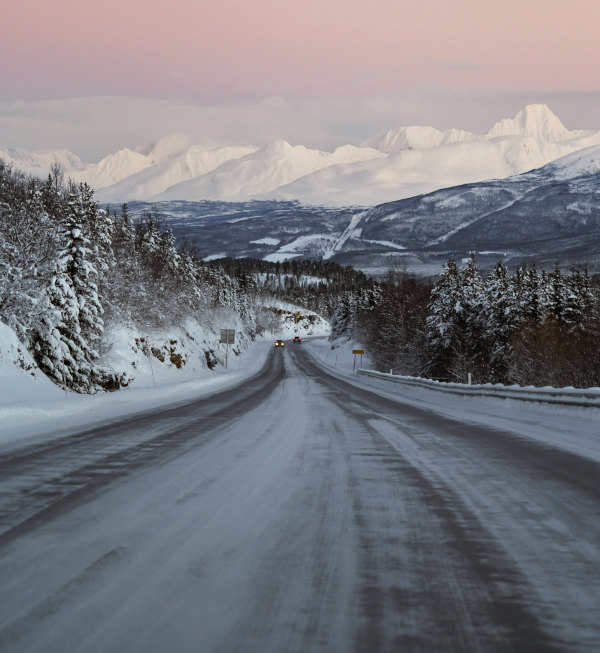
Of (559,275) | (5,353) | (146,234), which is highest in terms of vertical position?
(146,234)

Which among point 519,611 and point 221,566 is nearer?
point 519,611

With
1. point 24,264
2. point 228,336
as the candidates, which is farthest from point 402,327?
point 24,264

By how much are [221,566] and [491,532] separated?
1.78m

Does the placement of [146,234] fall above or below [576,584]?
above

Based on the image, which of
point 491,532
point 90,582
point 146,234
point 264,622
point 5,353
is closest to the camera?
point 264,622

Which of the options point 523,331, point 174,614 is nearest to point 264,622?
point 174,614

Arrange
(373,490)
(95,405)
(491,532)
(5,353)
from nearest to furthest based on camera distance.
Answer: (491,532), (373,490), (95,405), (5,353)

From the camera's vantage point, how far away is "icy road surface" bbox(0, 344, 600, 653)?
88.4 inches

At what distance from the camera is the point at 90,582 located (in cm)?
269

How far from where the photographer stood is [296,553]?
316 cm

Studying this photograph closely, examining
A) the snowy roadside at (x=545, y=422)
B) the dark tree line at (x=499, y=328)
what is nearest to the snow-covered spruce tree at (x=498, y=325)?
the dark tree line at (x=499, y=328)

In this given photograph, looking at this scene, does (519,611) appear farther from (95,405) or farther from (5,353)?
(5,353)

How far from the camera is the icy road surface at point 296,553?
2.25 metres

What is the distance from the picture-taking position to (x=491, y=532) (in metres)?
3.58
